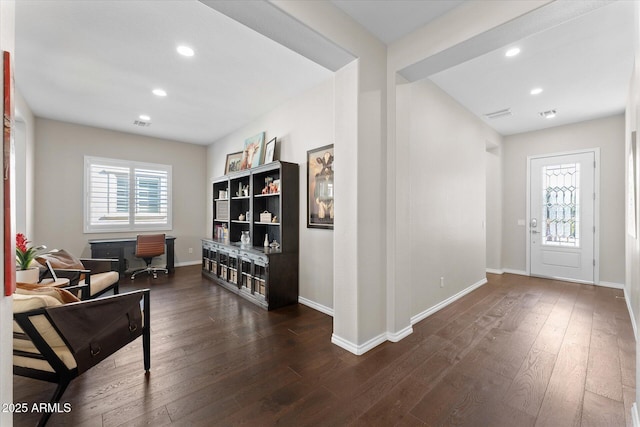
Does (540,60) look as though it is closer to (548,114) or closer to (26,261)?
(548,114)

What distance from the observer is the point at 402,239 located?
2664mm

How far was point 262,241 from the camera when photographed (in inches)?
173

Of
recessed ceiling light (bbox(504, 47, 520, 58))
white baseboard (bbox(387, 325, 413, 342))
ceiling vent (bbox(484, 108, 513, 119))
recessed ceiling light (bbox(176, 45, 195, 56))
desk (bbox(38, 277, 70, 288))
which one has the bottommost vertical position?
white baseboard (bbox(387, 325, 413, 342))

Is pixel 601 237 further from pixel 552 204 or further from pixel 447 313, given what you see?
pixel 447 313

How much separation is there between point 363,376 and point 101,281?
10.2 ft

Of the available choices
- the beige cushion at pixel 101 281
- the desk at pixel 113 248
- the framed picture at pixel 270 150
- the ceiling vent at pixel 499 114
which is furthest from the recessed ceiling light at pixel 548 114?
the desk at pixel 113 248

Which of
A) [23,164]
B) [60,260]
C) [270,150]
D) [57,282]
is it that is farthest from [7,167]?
[23,164]

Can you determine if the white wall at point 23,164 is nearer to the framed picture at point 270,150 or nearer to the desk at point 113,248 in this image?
the desk at point 113,248

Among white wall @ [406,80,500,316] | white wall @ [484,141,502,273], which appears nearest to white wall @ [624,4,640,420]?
white wall @ [406,80,500,316]

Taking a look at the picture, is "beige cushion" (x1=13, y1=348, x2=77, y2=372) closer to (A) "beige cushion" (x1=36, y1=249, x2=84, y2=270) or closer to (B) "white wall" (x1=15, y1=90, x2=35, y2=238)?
(A) "beige cushion" (x1=36, y1=249, x2=84, y2=270)

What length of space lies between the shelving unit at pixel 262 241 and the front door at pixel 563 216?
482cm

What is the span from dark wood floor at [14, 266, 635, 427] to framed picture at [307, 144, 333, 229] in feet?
3.97

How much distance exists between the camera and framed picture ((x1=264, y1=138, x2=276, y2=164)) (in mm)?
4234

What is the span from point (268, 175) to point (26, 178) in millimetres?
3767
